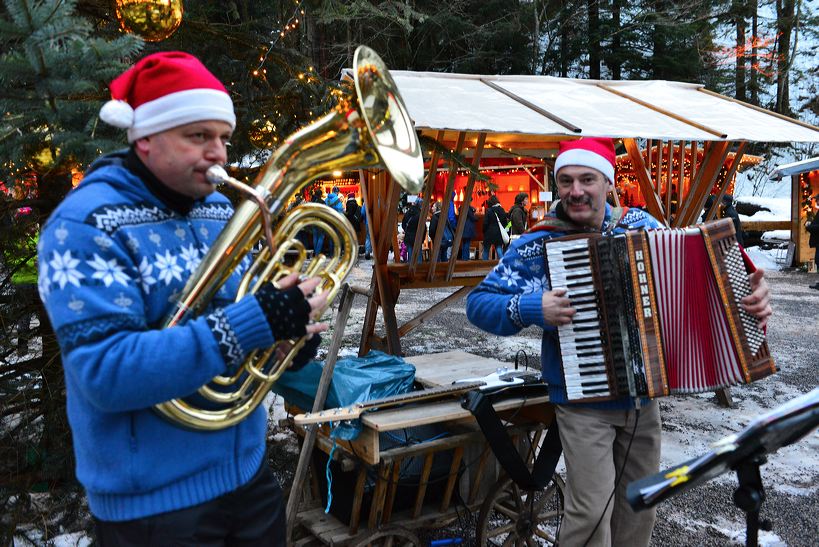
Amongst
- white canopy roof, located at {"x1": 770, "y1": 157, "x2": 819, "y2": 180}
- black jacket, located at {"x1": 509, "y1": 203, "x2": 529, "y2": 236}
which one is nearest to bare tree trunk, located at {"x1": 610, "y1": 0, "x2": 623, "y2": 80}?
white canopy roof, located at {"x1": 770, "y1": 157, "x2": 819, "y2": 180}

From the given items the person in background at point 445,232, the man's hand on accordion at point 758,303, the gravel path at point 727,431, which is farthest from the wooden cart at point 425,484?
the person in background at point 445,232

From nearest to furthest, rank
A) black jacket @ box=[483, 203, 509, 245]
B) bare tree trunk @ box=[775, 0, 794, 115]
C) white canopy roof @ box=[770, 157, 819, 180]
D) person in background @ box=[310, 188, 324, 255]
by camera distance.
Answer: person in background @ box=[310, 188, 324, 255] < black jacket @ box=[483, 203, 509, 245] < white canopy roof @ box=[770, 157, 819, 180] < bare tree trunk @ box=[775, 0, 794, 115]

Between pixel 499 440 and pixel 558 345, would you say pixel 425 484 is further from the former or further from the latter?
pixel 558 345

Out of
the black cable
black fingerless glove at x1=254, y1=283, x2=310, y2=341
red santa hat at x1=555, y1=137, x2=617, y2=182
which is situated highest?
red santa hat at x1=555, y1=137, x2=617, y2=182

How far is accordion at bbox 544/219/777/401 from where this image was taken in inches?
103

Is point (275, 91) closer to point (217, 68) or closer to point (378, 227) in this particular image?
point (217, 68)

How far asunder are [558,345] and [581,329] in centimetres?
20

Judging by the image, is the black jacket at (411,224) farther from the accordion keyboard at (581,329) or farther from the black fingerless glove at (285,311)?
the black fingerless glove at (285,311)

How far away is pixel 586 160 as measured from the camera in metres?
2.87

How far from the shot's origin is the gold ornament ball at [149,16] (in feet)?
8.48

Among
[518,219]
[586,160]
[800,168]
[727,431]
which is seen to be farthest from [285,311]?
[800,168]

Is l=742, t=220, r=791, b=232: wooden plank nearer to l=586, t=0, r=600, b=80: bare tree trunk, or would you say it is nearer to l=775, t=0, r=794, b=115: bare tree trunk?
l=586, t=0, r=600, b=80: bare tree trunk

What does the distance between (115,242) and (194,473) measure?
24.2 inches

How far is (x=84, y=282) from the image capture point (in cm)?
143
